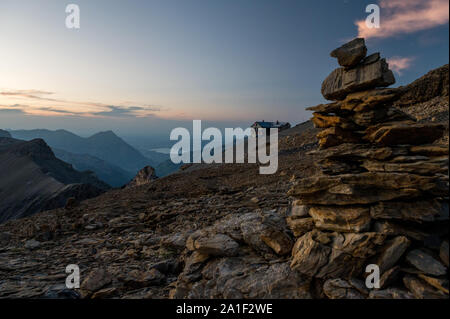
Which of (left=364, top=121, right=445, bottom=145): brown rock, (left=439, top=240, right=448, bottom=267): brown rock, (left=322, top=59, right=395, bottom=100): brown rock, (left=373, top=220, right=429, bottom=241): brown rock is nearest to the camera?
(left=439, top=240, right=448, bottom=267): brown rock

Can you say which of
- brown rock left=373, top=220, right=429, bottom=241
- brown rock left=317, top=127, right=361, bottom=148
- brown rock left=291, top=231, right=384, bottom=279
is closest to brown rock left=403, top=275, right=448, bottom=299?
brown rock left=291, top=231, right=384, bottom=279

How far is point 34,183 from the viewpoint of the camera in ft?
175

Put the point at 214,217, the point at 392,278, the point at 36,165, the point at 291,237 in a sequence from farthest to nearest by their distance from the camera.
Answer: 1. the point at 36,165
2. the point at 214,217
3. the point at 291,237
4. the point at 392,278

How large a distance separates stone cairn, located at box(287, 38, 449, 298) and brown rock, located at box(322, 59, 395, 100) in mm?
34

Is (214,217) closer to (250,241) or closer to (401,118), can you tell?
(250,241)

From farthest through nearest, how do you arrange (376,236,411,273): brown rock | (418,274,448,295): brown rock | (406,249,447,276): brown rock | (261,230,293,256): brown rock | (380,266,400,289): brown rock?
(261,230,293,256): brown rock
(376,236,411,273): brown rock
(380,266,400,289): brown rock
(406,249,447,276): brown rock
(418,274,448,295): brown rock

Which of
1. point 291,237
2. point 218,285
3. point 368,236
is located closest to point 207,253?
point 218,285

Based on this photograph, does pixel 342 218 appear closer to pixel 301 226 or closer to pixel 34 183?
pixel 301 226

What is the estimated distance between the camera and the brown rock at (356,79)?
7898 millimetres

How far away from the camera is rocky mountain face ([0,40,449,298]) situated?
21.1 feet

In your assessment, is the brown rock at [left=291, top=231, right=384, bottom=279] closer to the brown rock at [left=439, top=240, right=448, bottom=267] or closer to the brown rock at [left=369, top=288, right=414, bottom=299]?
the brown rock at [left=369, top=288, right=414, bottom=299]

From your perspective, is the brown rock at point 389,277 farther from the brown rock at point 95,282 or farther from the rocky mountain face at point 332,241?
the brown rock at point 95,282

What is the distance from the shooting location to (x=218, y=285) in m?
7.66
